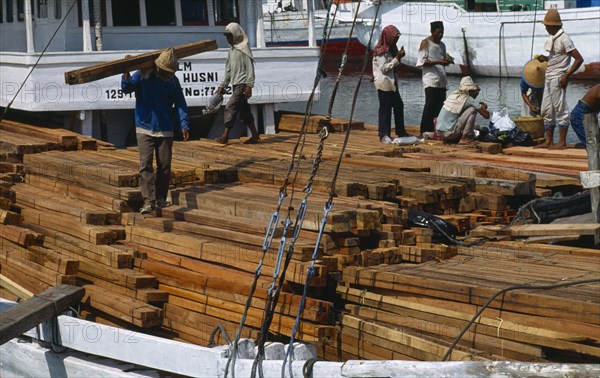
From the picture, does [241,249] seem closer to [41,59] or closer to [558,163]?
[558,163]

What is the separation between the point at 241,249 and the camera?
28.5 feet

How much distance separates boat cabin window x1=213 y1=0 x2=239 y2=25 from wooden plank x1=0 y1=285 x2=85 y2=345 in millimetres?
8002

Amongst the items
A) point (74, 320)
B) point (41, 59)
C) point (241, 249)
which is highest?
point (41, 59)

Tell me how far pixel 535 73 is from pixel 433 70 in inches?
57.2

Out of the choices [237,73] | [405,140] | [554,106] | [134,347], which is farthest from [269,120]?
[134,347]

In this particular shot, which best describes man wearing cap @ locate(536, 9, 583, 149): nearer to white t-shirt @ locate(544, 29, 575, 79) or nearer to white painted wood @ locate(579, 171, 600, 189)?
white t-shirt @ locate(544, 29, 575, 79)

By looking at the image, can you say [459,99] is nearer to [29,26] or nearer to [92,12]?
[92,12]

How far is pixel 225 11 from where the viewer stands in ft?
54.0

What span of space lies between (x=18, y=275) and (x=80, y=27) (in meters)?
6.18

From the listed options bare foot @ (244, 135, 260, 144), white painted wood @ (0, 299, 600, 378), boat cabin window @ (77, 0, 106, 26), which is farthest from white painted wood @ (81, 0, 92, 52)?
white painted wood @ (0, 299, 600, 378)

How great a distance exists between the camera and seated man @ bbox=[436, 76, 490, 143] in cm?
1405

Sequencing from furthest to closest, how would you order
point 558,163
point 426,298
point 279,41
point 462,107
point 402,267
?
1. point 279,41
2. point 462,107
3. point 558,163
4. point 402,267
5. point 426,298

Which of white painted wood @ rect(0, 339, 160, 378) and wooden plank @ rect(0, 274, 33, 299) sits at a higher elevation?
wooden plank @ rect(0, 274, 33, 299)

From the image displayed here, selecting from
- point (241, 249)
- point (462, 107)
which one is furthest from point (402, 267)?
point (462, 107)
